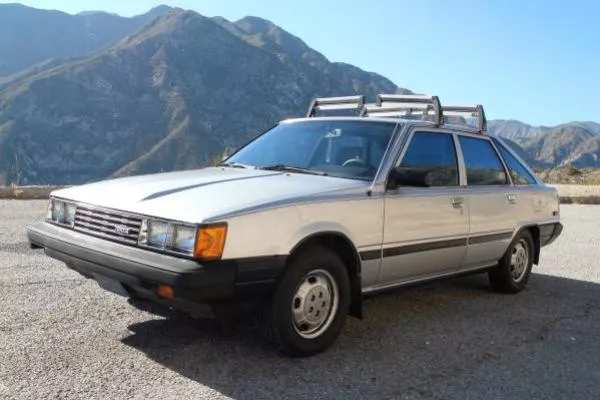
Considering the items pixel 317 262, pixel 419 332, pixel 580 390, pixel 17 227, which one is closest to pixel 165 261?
pixel 317 262

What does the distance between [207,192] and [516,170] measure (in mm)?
3762

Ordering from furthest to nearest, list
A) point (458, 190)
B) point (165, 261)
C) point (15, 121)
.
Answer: point (15, 121) < point (458, 190) < point (165, 261)

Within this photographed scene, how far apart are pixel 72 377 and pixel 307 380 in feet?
4.58

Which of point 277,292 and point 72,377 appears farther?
point 277,292

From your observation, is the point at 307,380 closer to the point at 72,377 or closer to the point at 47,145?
the point at 72,377

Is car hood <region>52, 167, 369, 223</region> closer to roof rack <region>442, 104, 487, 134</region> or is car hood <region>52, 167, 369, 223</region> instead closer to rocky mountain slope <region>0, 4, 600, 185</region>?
roof rack <region>442, 104, 487, 134</region>

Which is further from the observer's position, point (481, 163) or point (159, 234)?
point (481, 163)

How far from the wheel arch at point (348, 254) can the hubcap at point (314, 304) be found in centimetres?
21

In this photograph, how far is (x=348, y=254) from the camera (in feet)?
14.0

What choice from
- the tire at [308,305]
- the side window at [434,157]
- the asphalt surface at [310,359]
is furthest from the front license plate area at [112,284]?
the side window at [434,157]

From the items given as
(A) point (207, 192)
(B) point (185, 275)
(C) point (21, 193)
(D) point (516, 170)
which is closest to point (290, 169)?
(A) point (207, 192)

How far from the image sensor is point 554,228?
6.78m

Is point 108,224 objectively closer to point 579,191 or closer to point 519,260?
point 519,260

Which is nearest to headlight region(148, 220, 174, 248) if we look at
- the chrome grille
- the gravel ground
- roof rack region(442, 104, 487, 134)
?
the chrome grille
